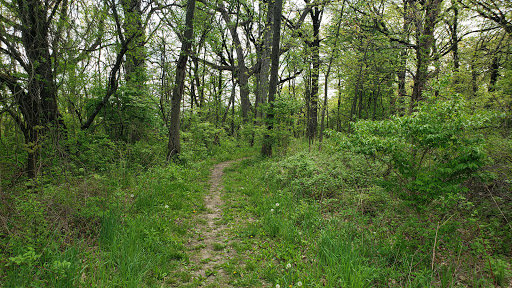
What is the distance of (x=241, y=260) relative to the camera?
362 cm

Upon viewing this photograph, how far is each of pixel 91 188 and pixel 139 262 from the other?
2.10 m

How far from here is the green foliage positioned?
10.1 ft

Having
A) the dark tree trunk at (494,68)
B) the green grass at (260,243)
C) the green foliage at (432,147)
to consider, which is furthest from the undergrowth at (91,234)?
the dark tree trunk at (494,68)

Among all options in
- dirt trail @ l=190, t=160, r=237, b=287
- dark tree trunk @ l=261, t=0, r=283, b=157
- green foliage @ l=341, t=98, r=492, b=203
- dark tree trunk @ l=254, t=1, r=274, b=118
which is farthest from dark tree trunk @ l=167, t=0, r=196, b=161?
green foliage @ l=341, t=98, r=492, b=203

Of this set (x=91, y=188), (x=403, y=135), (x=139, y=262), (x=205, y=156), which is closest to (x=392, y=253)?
(x=403, y=135)

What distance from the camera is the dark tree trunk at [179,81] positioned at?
8.49 metres

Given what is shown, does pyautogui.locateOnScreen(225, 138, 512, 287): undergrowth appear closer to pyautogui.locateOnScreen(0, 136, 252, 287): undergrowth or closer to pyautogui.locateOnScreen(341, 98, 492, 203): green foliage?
pyautogui.locateOnScreen(341, 98, 492, 203): green foliage

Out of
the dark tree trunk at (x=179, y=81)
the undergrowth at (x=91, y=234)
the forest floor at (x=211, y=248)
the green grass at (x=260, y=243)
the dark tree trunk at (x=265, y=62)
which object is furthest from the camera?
the dark tree trunk at (x=265, y=62)

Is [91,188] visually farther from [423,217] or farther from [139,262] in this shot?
[423,217]

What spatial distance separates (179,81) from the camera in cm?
882

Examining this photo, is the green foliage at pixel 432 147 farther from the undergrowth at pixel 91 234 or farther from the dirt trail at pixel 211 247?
the undergrowth at pixel 91 234

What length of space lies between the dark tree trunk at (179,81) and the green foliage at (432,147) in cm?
695

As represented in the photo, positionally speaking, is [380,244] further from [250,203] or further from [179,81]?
[179,81]

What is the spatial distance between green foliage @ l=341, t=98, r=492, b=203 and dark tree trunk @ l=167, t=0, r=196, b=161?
22.8 feet
